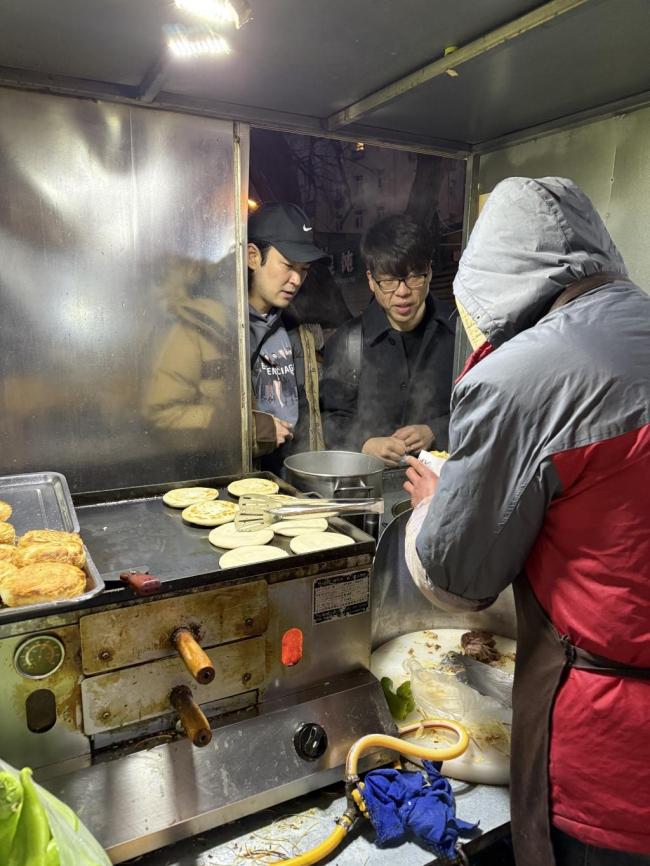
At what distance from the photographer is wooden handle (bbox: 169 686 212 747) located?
1183 mm

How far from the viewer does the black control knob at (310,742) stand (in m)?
1.44

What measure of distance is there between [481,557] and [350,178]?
2.94 m

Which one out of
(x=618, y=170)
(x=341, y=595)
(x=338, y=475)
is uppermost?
(x=618, y=170)

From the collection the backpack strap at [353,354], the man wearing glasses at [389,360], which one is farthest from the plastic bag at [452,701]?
the backpack strap at [353,354]

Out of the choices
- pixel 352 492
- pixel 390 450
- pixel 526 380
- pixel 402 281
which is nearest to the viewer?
pixel 526 380

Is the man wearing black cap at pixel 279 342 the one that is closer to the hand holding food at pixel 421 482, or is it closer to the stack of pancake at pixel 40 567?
the hand holding food at pixel 421 482

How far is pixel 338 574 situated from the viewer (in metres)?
1.57

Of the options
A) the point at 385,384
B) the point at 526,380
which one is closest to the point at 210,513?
the point at 526,380

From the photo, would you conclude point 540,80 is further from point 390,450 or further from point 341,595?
point 341,595

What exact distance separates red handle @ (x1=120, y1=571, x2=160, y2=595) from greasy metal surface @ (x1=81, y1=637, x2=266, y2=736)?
0.19 meters

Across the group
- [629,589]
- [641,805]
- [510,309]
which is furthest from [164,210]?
[641,805]

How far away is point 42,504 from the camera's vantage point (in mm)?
1871

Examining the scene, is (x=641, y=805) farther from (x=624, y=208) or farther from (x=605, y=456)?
(x=624, y=208)

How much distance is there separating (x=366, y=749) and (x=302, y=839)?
0.82 ft
